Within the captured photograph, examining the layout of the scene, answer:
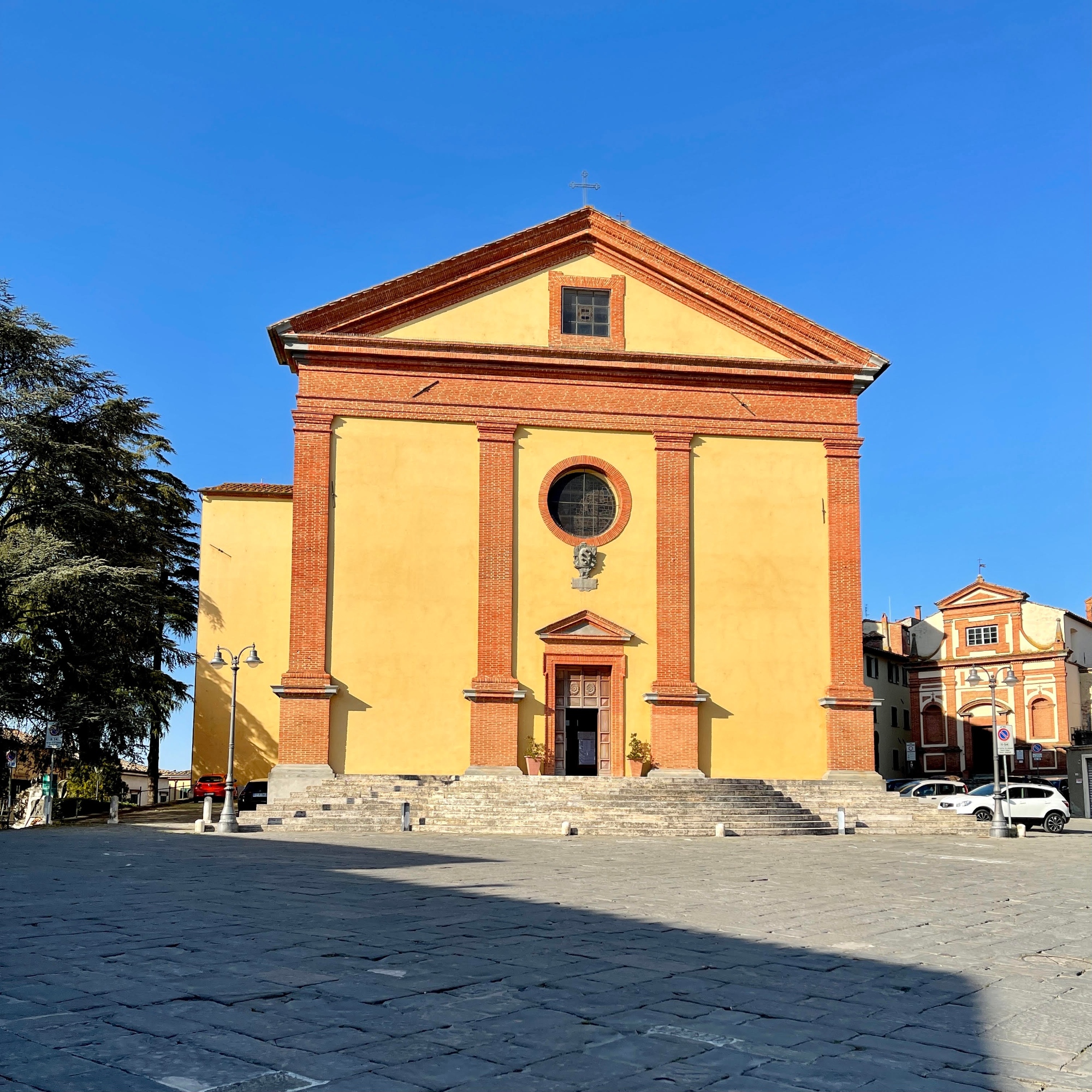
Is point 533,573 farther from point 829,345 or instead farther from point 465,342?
point 829,345

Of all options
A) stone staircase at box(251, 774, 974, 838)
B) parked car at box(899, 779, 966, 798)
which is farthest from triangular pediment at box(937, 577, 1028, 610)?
stone staircase at box(251, 774, 974, 838)

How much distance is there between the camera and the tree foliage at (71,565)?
26.0 meters

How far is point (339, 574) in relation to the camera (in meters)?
25.2

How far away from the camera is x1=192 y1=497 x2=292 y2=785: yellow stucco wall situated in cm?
3428

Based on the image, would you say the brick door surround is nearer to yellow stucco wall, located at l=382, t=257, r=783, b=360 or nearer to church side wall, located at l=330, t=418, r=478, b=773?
church side wall, located at l=330, t=418, r=478, b=773

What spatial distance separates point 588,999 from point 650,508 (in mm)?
20439

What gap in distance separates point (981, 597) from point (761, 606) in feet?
98.9

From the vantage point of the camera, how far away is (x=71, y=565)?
25.8 metres

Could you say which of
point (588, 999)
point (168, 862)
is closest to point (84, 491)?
point (168, 862)

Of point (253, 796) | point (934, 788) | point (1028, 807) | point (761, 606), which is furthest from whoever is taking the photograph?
point (934, 788)

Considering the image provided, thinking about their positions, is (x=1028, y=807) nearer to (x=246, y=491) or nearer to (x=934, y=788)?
(x=934, y=788)

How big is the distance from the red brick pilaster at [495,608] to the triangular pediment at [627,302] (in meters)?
2.81

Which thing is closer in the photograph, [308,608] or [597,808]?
[597,808]

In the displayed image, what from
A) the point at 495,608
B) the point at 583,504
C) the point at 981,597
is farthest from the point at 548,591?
the point at 981,597
